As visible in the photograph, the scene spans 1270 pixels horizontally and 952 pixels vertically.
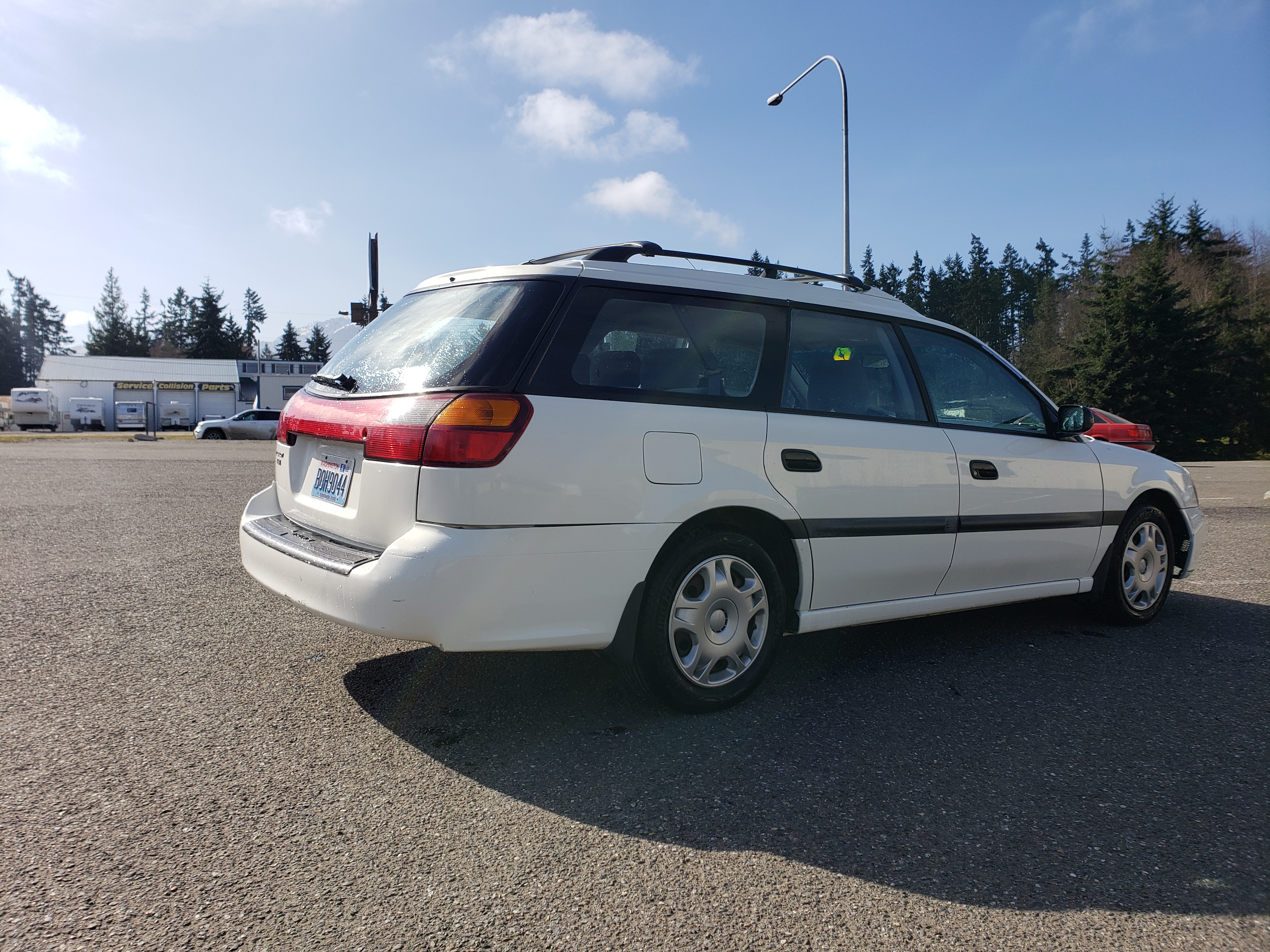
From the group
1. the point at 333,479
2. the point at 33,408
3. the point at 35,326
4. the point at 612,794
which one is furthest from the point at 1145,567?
the point at 35,326

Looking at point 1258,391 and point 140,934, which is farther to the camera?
point 1258,391

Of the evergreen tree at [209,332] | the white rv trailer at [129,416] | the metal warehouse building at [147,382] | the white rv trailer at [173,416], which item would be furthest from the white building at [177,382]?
the evergreen tree at [209,332]

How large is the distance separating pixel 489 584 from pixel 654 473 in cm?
71

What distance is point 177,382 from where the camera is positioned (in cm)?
5653

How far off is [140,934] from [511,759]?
122 centimetres

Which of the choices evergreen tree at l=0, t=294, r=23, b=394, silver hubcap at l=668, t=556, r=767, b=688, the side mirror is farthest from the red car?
evergreen tree at l=0, t=294, r=23, b=394

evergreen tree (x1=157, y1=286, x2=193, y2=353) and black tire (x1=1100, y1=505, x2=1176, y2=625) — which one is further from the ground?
evergreen tree (x1=157, y1=286, x2=193, y2=353)

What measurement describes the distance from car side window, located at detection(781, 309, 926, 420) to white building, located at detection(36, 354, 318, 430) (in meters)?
43.8

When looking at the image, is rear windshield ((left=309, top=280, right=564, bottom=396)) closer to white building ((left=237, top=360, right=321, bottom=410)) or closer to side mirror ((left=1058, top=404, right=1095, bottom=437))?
side mirror ((left=1058, top=404, right=1095, bottom=437))

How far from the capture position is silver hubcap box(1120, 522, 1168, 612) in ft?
16.0

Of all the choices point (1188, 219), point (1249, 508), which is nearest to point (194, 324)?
point (1188, 219)

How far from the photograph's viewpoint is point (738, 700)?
11.2 ft

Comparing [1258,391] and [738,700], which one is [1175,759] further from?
[1258,391]

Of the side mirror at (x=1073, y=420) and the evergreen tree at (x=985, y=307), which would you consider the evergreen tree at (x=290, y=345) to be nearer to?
the evergreen tree at (x=985, y=307)
